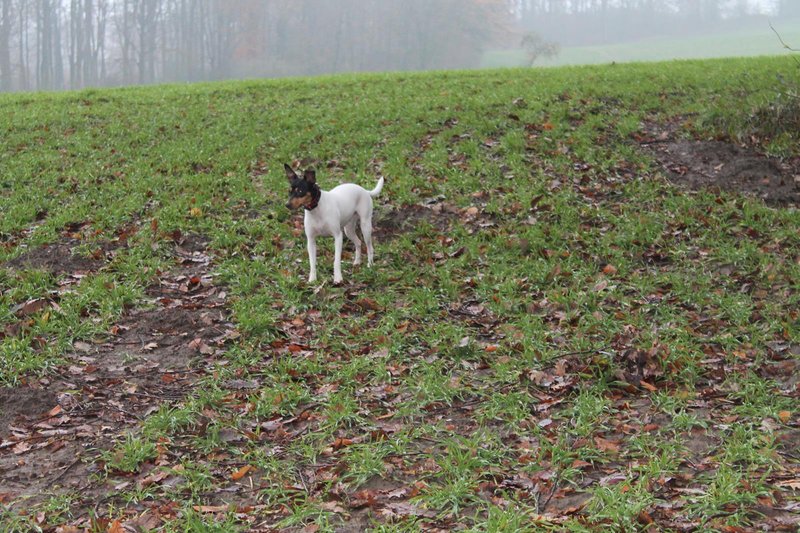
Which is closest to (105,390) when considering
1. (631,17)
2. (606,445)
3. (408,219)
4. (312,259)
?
(312,259)

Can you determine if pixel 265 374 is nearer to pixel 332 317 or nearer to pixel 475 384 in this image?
pixel 332 317

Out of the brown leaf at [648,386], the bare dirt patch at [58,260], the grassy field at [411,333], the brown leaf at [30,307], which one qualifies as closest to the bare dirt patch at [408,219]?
the grassy field at [411,333]

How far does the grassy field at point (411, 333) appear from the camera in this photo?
4113 mm

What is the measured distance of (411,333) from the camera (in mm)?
6473

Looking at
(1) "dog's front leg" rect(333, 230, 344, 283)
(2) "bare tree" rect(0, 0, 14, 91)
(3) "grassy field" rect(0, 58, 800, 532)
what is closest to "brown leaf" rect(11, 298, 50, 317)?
(3) "grassy field" rect(0, 58, 800, 532)

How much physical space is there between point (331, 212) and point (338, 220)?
0.15 m

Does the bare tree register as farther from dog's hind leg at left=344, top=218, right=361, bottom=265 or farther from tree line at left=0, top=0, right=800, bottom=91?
dog's hind leg at left=344, top=218, right=361, bottom=265

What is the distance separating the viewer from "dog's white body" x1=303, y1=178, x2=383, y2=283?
729cm

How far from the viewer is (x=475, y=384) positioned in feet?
18.1

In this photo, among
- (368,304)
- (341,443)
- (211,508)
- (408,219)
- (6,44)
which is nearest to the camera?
(211,508)

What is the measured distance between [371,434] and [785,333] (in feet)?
11.6

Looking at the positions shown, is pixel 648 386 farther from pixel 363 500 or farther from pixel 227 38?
pixel 227 38

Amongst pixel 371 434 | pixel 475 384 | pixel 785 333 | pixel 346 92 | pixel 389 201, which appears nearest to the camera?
pixel 371 434

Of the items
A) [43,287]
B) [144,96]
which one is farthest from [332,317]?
[144,96]
